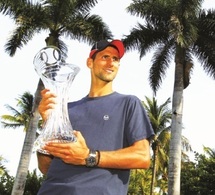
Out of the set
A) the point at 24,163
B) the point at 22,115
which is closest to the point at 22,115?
the point at 22,115

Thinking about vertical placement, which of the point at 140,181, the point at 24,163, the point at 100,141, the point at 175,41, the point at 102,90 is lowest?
the point at 100,141

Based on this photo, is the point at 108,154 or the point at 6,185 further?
the point at 6,185

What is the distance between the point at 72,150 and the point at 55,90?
481 millimetres

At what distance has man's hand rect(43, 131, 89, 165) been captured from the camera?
1.86 metres

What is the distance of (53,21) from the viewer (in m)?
17.9

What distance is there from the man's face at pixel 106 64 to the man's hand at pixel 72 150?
63 centimetres

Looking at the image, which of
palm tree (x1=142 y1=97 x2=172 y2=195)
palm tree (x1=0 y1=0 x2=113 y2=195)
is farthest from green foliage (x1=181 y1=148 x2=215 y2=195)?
palm tree (x1=0 y1=0 x2=113 y2=195)

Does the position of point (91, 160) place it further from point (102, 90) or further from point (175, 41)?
point (175, 41)

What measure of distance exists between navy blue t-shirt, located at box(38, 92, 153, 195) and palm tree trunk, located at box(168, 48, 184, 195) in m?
13.0

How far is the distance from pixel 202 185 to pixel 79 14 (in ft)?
41.3

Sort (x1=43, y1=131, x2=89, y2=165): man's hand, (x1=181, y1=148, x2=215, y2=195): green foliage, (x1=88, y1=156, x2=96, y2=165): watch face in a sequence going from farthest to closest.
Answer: (x1=181, y1=148, x2=215, y2=195): green foliage
(x1=88, y1=156, x2=96, y2=165): watch face
(x1=43, y1=131, x2=89, y2=165): man's hand

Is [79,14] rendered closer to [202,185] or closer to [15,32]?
[15,32]

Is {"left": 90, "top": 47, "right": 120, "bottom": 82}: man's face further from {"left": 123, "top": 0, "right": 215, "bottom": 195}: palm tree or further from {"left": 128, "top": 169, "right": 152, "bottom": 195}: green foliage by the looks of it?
{"left": 128, "top": 169, "right": 152, "bottom": 195}: green foliage

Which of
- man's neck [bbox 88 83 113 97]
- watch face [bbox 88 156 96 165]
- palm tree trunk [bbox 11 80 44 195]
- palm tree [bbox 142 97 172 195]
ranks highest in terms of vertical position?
palm tree [bbox 142 97 172 195]
